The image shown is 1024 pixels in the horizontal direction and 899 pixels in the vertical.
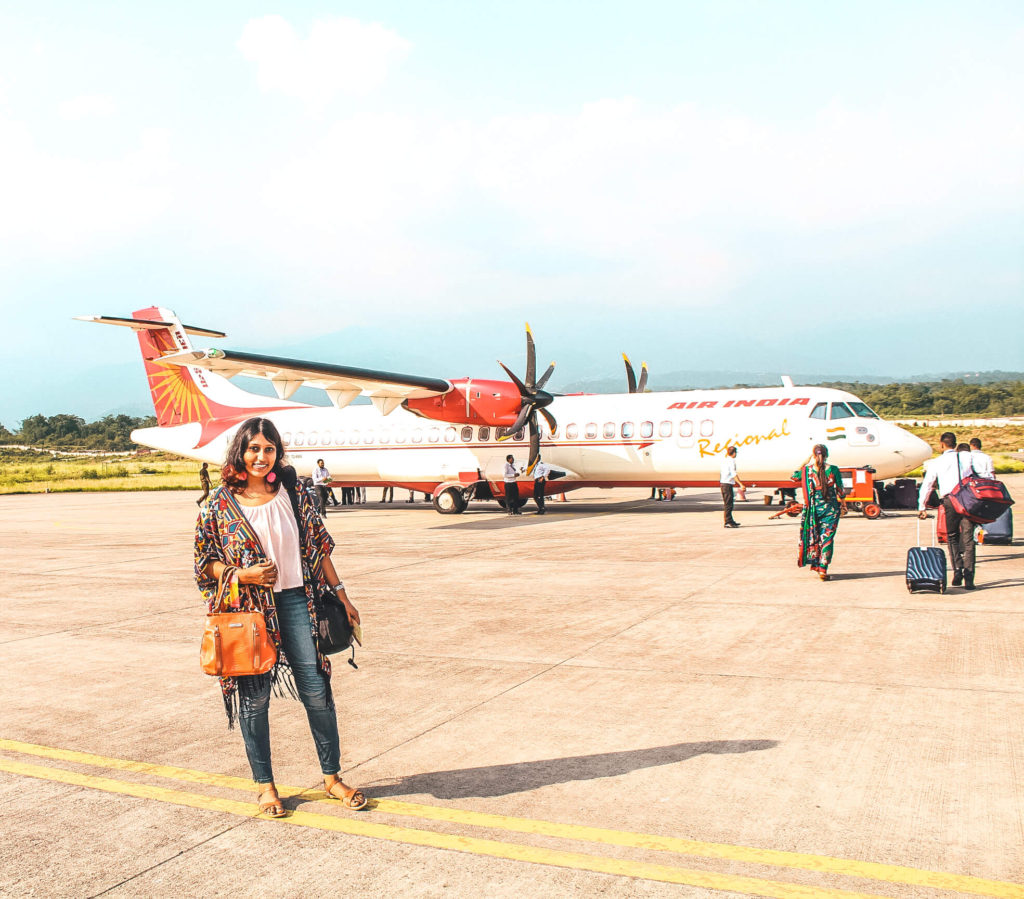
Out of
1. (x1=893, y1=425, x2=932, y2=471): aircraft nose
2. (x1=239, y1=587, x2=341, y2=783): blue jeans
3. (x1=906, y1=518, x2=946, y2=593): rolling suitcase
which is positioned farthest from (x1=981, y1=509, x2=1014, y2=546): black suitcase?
(x1=239, y1=587, x2=341, y2=783): blue jeans

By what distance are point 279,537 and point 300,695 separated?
782 mm

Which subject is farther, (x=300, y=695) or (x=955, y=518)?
(x=955, y=518)

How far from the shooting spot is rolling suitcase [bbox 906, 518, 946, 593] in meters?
9.45

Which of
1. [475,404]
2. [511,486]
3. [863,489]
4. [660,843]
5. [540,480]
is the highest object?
[475,404]

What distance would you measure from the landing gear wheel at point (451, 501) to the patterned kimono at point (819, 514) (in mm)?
13209

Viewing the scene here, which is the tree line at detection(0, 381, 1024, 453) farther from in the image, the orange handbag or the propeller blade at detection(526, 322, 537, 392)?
Result: the orange handbag

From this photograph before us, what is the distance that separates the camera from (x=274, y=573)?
4117mm

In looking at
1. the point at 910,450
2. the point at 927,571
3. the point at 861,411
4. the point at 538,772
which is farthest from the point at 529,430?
the point at 538,772

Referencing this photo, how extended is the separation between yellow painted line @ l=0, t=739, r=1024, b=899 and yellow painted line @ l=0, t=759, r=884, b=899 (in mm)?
158

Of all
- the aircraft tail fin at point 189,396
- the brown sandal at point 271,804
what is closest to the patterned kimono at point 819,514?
the brown sandal at point 271,804

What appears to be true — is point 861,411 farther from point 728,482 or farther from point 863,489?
point 728,482

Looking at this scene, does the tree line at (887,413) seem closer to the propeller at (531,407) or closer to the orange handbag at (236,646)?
the propeller at (531,407)

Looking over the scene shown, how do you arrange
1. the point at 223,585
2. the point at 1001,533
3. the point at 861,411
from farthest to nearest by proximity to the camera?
the point at 861,411 → the point at 1001,533 → the point at 223,585

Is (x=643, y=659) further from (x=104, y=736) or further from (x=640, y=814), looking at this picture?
(x=104, y=736)
